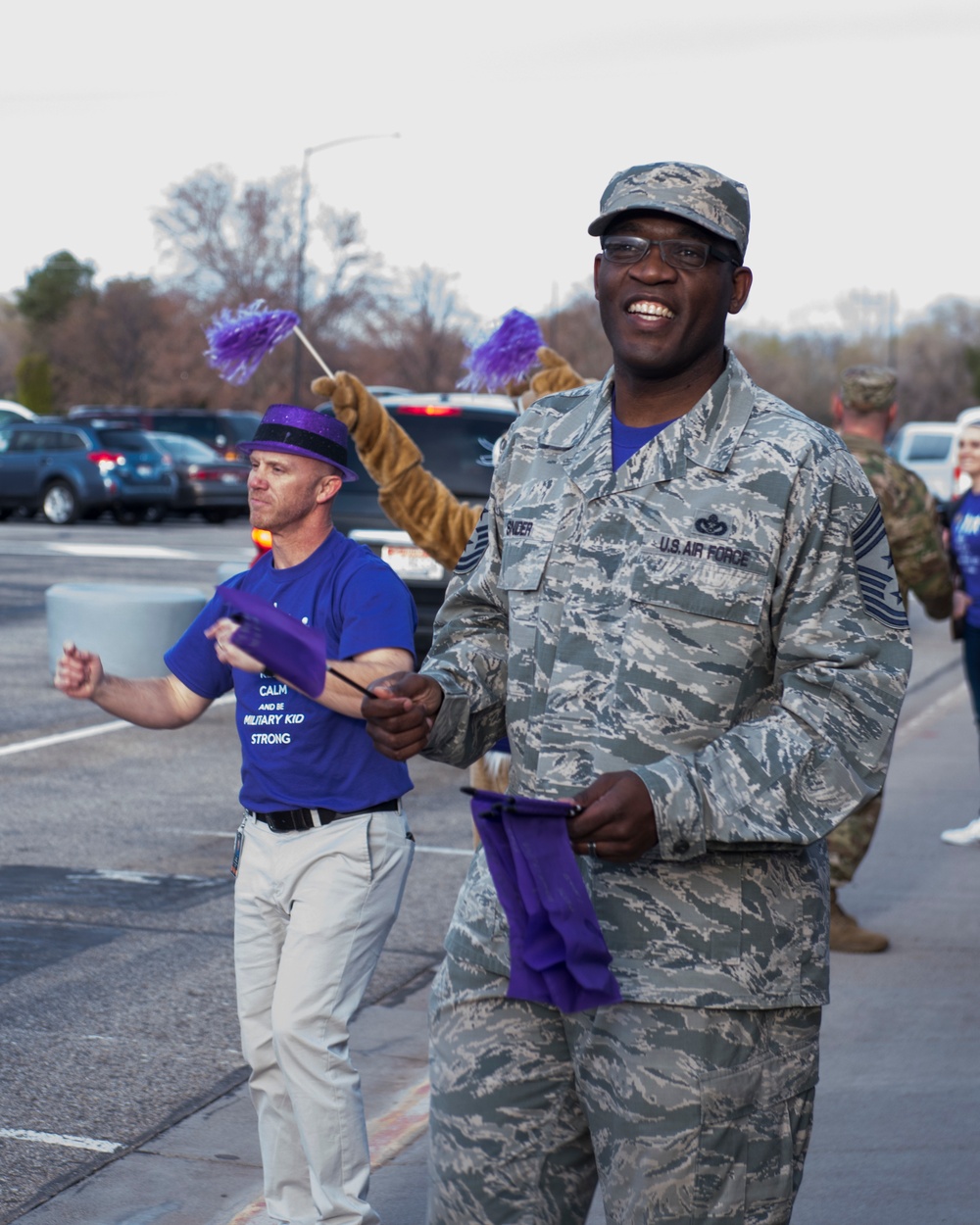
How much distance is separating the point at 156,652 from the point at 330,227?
190 ft

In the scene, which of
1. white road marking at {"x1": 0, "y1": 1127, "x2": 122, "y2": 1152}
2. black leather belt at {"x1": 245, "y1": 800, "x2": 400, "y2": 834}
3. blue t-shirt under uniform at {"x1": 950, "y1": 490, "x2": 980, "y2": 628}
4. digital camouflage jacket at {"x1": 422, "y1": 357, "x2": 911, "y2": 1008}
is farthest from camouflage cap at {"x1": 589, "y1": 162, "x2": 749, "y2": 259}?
blue t-shirt under uniform at {"x1": 950, "y1": 490, "x2": 980, "y2": 628}

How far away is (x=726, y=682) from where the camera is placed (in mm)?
2602

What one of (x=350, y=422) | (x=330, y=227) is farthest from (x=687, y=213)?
(x=330, y=227)

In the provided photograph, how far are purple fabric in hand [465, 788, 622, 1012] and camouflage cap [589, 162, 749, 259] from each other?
0.89 metres

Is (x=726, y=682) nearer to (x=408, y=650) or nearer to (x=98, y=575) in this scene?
(x=408, y=650)

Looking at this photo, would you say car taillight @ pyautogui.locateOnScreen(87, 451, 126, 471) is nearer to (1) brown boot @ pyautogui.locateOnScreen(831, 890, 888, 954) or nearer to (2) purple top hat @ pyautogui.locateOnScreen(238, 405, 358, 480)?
(1) brown boot @ pyautogui.locateOnScreen(831, 890, 888, 954)

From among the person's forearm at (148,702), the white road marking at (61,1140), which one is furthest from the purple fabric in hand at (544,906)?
the white road marking at (61,1140)

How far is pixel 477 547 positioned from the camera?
2963 mm

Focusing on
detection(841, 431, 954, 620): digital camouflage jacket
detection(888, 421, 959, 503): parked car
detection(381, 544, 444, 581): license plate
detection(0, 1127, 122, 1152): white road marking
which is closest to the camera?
detection(0, 1127, 122, 1152): white road marking

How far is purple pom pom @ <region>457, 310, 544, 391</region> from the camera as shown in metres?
6.46

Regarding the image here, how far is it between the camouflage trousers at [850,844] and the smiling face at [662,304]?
404cm

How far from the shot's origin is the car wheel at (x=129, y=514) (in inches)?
1241

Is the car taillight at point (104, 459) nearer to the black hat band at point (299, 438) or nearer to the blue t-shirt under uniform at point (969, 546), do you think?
the blue t-shirt under uniform at point (969, 546)

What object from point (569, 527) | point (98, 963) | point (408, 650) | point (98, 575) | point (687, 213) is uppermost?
point (687, 213)
